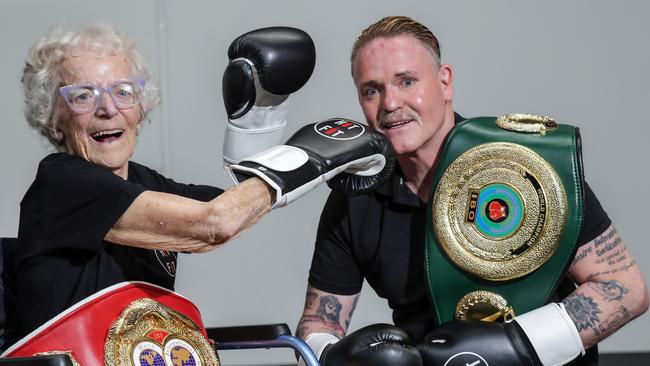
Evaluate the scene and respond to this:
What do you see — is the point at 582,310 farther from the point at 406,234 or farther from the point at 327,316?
the point at 327,316

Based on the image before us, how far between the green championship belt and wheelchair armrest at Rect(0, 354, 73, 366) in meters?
0.83

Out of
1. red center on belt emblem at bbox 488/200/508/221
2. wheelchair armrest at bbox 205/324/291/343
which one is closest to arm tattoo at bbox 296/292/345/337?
wheelchair armrest at bbox 205/324/291/343

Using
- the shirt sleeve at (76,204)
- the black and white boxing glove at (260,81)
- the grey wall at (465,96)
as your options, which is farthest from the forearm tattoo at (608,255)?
the grey wall at (465,96)

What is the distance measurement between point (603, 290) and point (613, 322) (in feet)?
0.21

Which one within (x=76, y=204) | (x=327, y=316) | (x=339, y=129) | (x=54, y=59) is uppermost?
(x=54, y=59)

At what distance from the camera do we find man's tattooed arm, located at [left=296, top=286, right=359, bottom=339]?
2.29 meters

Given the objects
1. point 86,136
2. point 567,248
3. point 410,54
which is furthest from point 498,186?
point 86,136

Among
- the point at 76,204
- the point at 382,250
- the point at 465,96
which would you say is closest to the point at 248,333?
the point at 382,250

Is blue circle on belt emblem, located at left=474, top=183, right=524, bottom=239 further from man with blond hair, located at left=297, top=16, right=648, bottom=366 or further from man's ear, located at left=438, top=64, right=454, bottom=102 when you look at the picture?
man's ear, located at left=438, top=64, right=454, bottom=102

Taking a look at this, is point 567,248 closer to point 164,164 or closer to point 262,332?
point 262,332

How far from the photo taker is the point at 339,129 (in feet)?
6.65

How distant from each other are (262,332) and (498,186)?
568 mm

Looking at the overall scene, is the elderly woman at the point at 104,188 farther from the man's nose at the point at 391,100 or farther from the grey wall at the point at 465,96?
the grey wall at the point at 465,96

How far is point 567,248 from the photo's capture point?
2.08 meters
